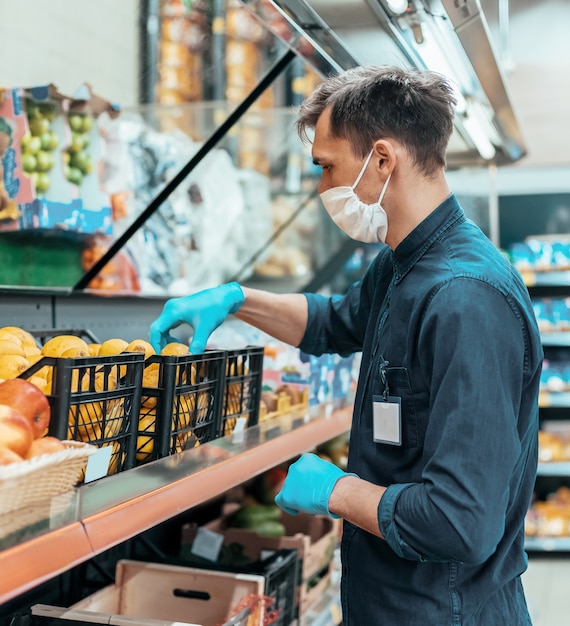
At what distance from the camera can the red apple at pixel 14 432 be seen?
1.03 metres

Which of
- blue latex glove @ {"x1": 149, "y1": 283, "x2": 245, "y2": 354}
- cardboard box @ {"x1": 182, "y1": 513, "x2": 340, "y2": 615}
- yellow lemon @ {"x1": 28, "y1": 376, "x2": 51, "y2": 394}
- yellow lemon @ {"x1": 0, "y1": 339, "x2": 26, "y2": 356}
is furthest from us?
cardboard box @ {"x1": 182, "y1": 513, "x2": 340, "y2": 615}

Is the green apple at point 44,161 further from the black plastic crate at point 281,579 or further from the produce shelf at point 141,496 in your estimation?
the black plastic crate at point 281,579

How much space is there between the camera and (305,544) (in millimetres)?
2510

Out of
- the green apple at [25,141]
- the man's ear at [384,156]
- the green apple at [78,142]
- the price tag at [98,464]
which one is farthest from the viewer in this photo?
the green apple at [78,142]

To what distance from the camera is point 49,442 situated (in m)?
1.10

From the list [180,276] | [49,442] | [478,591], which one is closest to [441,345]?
[478,591]

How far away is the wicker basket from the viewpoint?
3.14 ft

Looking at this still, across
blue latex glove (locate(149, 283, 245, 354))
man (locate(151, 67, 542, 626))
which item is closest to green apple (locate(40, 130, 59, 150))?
blue latex glove (locate(149, 283, 245, 354))

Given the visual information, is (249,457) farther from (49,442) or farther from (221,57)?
(221,57)

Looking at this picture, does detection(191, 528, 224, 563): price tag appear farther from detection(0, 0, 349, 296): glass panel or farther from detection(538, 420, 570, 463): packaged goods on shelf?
detection(538, 420, 570, 463): packaged goods on shelf

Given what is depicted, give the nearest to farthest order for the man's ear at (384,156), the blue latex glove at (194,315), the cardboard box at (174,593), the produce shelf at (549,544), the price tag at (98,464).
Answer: the price tag at (98,464)
the man's ear at (384,156)
the blue latex glove at (194,315)
the cardboard box at (174,593)
the produce shelf at (549,544)

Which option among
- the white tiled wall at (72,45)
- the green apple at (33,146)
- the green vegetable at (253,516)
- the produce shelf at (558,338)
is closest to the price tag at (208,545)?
the green vegetable at (253,516)

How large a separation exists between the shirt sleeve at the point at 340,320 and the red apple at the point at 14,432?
1.21 meters

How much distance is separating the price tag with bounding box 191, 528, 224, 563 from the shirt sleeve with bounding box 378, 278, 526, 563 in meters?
1.25
